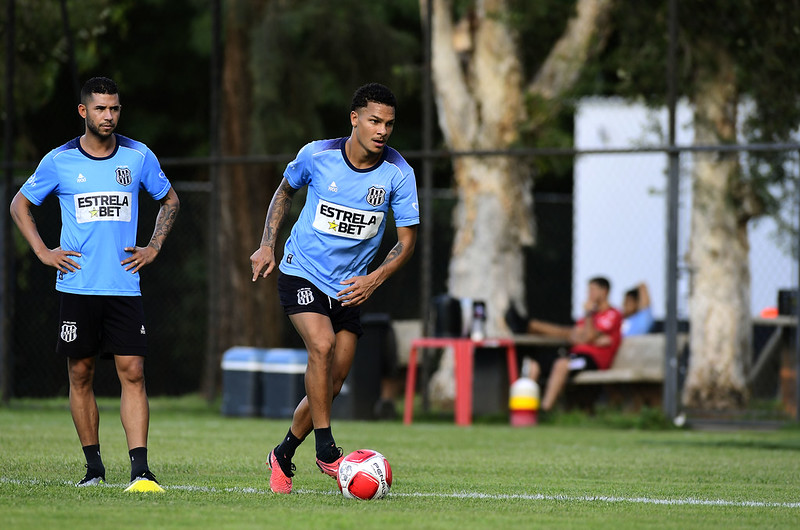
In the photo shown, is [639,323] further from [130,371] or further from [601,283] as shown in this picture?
[130,371]

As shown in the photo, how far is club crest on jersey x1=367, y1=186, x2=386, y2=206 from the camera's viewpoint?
6.97 metres

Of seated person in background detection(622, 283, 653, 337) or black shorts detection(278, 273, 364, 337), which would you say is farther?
seated person in background detection(622, 283, 653, 337)

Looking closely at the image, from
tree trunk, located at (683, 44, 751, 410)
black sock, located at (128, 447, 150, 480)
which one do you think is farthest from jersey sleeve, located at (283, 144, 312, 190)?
tree trunk, located at (683, 44, 751, 410)

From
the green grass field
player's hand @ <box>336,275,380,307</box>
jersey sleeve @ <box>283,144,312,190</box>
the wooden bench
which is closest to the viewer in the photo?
the green grass field

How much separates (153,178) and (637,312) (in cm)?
1067

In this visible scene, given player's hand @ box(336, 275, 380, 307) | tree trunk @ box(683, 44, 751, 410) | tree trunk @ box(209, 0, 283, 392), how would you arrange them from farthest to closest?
1. tree trunk @ box(209, 0, 283, 392)
2. tree trunk @ box(683, 44, 751, 410)
3. player's hand @ box(336, 275, 380, 307)

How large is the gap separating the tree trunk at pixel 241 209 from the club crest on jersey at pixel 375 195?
39.3 ft

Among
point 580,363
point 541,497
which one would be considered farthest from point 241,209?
point 541,497

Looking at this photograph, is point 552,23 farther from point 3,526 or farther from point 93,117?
point 3,526

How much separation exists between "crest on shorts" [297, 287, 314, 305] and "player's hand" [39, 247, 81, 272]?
1096mm

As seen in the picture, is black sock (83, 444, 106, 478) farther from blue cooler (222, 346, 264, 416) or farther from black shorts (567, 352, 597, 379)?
black shorts (567, 352, 597, 379)

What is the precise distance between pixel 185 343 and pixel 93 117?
1338cm

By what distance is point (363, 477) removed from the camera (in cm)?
649

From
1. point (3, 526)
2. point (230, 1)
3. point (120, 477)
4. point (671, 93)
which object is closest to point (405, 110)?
point (230, 1)
